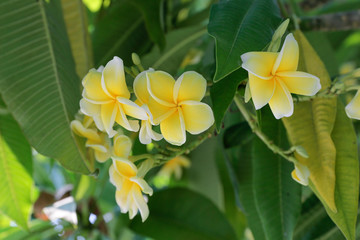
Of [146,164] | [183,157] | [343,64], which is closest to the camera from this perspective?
[146,164]

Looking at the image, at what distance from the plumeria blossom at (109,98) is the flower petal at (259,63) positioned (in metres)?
0.12

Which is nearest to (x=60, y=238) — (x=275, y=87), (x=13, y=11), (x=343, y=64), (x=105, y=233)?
(x=105, y=233)

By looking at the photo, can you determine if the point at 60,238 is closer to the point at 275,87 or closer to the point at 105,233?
the point at 105,233

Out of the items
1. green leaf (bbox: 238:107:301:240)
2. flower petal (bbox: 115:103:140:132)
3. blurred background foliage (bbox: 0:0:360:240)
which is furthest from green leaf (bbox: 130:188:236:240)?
flower petal (bbox: 115:103:140:132)

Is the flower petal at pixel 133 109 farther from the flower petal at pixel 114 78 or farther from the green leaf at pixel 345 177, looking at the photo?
the green leaf at pixel 345 177

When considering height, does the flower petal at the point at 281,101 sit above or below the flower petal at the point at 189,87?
below

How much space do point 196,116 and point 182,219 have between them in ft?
1.62

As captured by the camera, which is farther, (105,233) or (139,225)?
(105,233)

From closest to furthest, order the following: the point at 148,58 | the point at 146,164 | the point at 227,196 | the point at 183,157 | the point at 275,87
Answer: the point at 275,87
the point at 146,164
the point at 148,58
the point at 227,196
the point at 183,157

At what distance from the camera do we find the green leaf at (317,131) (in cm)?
56

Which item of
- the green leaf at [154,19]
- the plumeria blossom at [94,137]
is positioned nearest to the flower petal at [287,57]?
the plumeria blossom at [94,137]

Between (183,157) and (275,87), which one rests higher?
(275,87)

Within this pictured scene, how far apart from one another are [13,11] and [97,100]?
23 centimetres

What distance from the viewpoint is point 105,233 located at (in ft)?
3.48
